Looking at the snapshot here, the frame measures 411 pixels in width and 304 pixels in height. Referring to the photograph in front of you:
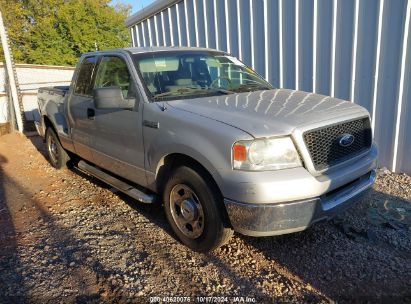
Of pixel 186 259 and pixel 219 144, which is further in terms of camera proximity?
pixel 186 259

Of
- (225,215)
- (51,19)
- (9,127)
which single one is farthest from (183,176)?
(51,19)

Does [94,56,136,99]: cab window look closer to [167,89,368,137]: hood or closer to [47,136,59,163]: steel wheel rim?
[167,89,368,137]: hood

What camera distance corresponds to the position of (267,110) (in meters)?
3.10

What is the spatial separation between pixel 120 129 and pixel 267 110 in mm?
1690

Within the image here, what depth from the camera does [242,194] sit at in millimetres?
2705

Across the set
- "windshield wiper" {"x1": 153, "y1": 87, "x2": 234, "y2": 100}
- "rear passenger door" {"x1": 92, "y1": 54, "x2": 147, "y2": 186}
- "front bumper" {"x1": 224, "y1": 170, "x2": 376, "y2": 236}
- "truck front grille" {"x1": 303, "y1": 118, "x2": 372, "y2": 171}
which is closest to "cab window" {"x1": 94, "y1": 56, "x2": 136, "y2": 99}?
"rear passenger door" {"x1": 92, "y1": 54, "x2": 147, "y2": 186}

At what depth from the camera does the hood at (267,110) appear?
2799mm

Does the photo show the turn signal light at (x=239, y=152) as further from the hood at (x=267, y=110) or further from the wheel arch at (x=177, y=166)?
the wheel arch at (x=177, y=166)

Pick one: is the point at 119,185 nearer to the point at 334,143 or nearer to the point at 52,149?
the point at 334,143

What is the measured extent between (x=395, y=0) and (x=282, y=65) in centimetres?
199

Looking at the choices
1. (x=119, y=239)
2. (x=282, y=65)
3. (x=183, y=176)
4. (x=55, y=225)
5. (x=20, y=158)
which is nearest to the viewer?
(x=183, y=176)

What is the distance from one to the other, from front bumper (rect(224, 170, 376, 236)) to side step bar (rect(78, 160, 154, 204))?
4.04 ft

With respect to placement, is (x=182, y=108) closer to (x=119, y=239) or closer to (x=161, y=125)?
(x=161, y=125)

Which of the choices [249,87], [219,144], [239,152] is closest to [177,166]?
[219,144]
